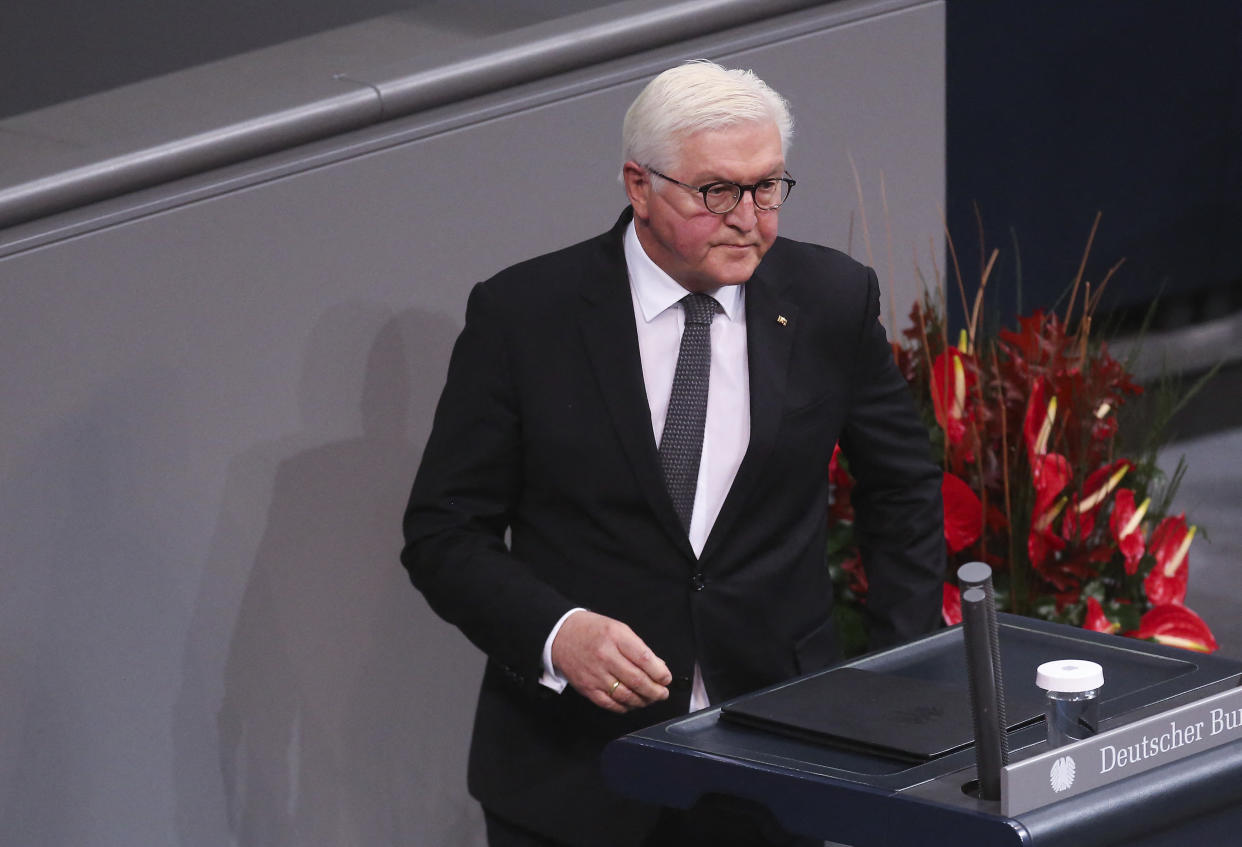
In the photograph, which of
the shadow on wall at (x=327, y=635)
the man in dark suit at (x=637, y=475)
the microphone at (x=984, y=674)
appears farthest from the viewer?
the shadow on wall at (x=327, y=635)

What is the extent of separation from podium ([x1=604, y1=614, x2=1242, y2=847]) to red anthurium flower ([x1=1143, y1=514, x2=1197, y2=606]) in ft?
4.78

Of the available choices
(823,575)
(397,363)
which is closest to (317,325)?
(397,363)

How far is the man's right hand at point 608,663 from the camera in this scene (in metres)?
1.92

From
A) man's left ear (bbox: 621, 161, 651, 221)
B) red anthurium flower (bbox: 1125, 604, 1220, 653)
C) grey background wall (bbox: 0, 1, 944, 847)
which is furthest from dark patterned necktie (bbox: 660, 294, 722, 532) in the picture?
red anthurium flower (bbox: 1125, 604, 1220, 653)

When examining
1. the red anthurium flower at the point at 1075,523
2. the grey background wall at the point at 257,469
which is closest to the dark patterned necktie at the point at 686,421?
the grey background wall at the point at 257,469

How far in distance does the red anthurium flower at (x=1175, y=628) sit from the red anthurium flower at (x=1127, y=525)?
9 centimetres

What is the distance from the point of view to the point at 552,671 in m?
2.12

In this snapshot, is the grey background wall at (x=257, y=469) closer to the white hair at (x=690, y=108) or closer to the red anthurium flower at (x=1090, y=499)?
the white hair at (x=690, y=108)

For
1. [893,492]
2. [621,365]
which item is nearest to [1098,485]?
[893,492]

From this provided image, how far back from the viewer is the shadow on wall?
2795mm

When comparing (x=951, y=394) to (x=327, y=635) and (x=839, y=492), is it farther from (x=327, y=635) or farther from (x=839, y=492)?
(x=327, y=635)

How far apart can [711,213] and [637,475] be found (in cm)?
31

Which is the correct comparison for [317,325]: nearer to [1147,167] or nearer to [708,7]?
[708,7]

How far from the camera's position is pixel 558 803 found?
226 centimetres
